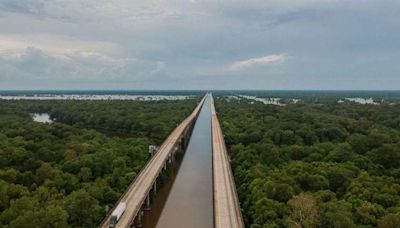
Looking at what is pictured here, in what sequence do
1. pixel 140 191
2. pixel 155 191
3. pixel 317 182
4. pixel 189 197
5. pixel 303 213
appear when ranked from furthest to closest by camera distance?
1. pixel 155 191
2. pixel 189 197
3. pixel 317 182
4. pixel 140 191
5. pixel 303 213

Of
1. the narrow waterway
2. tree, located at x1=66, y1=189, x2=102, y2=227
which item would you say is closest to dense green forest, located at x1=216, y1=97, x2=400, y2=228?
the narrow waterway

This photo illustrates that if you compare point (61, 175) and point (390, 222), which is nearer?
point (390, 222)

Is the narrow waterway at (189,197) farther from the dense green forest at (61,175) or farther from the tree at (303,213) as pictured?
the tree at (303,213)

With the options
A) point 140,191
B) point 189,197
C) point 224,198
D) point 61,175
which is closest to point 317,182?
point 224,198

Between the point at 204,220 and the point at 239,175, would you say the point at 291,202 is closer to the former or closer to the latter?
the point at 204,220

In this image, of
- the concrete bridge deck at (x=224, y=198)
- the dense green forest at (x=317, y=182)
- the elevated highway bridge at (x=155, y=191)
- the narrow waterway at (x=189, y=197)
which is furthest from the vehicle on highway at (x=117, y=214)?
the dense green forest at (x=317, y=182)

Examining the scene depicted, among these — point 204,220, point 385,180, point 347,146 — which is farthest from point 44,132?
point 385,180

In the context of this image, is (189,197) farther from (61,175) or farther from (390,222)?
(390,222)

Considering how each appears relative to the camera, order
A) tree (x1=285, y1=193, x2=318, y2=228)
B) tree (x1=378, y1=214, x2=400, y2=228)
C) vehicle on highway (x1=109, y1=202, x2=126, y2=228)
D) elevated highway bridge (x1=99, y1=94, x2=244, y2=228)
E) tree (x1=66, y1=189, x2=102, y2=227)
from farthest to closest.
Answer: tree (x1=66, y1=189, x2=102, y2=227) < elevated highway bridge (x1=99, y1=94, x2=244, y2=228) < vehicle on highway (x1=109, y1=202, x2=126, y2=228) < tree (x1=285, y1=193, x2=318, y2=228) < tree (x1=378, y1=214, x2=400, y2=228)

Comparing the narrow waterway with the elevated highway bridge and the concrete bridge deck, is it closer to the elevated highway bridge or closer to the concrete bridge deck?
the elevated highway bridge
